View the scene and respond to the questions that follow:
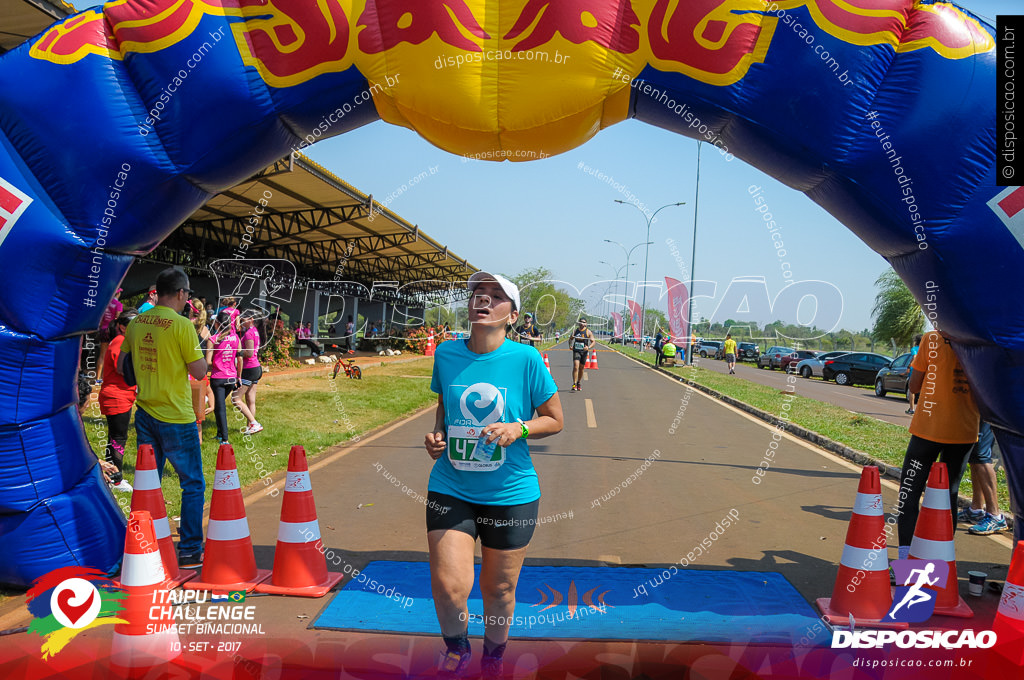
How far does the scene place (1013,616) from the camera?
3.25m

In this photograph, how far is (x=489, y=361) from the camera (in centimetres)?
292

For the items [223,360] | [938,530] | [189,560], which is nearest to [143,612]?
[189,560]

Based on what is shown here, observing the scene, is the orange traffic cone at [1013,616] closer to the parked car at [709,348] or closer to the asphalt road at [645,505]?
the asphalt road at [645,505]

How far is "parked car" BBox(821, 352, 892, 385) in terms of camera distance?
A: 28.2 metres

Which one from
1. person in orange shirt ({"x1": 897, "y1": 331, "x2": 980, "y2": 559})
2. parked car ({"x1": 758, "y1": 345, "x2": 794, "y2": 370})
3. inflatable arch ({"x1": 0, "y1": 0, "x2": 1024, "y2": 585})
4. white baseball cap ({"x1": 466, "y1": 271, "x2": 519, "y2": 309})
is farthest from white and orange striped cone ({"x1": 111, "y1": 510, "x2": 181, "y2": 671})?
parked car ({"x1": 758, "y1": 345, "x2": 794, "y2": 370})

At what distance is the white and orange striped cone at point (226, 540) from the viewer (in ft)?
13.1

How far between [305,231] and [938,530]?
712 inches

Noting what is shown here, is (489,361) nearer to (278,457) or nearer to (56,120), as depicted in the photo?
(56,120)

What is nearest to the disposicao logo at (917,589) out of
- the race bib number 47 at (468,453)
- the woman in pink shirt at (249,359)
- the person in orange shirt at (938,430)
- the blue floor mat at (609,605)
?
the person in orange shirt at (938,430)

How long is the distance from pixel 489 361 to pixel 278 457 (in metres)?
5.52

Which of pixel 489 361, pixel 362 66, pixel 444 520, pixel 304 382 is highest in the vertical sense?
pixel 362 66

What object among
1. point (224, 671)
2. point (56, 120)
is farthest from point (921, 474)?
point (56, 120)

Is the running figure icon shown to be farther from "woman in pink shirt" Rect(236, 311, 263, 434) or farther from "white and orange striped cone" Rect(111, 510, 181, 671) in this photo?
"woman in pink shirt" Rect(236, 311, 263, 434)

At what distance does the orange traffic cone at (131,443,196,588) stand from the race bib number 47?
2.22 metres
